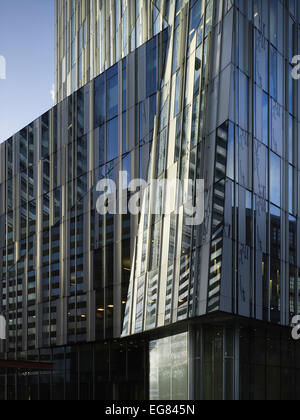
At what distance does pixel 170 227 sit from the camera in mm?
24062

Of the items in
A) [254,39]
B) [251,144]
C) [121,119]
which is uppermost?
[254,39]

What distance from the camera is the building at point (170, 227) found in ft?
73.0

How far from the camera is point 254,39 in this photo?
24125 millimetres

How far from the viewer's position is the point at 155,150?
1076 inches

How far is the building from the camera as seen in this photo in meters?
22.2

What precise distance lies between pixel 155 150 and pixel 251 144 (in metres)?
5.81

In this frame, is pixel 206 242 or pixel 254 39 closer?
pixel 206 242

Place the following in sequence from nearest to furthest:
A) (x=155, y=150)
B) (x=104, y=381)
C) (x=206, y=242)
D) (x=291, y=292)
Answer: (x=206, y=242) → (x=291, y=292) → (x=155, y=150) → (x=104, y=381)

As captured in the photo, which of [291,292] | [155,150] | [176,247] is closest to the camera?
[176,247]
